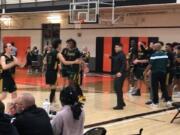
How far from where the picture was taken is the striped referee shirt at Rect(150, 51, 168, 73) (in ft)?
33.8

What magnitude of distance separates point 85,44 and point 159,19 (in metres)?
5.15

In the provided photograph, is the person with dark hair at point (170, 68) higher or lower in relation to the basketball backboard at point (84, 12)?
lower

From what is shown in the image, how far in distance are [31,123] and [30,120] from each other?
32mm

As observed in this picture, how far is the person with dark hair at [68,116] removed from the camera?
4309 mm

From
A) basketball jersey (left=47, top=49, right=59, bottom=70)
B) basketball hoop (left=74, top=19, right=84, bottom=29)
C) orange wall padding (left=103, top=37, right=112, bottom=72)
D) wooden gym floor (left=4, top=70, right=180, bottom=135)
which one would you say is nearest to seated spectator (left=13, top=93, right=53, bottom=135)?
wooden gym floor (left=4, top=70, right=180, bottom=135)

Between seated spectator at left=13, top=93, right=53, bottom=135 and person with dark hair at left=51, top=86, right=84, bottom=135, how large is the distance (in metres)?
0.24

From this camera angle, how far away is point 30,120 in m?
3.93

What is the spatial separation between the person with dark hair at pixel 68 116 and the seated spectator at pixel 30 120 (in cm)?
24

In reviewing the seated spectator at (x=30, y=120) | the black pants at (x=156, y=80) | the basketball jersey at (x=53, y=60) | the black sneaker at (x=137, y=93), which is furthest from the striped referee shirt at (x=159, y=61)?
the seated spectator at (x=30, y=120)

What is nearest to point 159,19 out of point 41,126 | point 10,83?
point 10,83

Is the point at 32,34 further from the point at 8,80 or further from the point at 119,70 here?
the point at 8,80

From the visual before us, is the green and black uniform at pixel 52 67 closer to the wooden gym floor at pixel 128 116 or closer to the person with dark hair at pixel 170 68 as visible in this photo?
the wooden gym floor at pixel 128 116

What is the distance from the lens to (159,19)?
19.4 m

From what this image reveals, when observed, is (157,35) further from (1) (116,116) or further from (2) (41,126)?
(2) (41,126)
